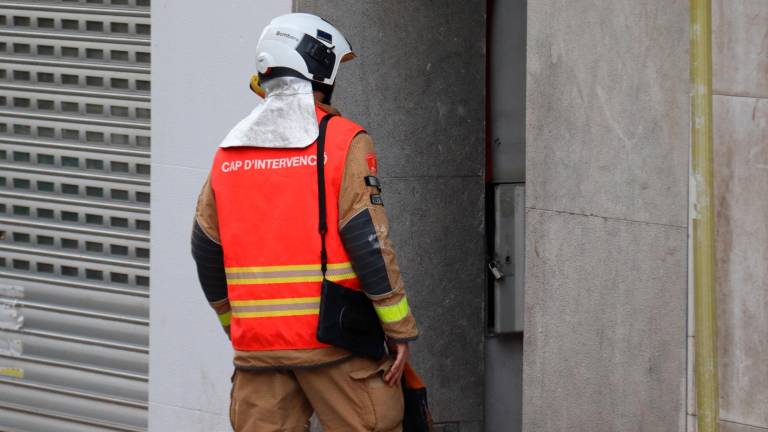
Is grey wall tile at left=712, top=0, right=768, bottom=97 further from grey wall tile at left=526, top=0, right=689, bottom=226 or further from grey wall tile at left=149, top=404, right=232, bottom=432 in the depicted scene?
grey wall tile at left=149, top=404, right=232, bottom=432

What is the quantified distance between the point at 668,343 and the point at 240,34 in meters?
2.86

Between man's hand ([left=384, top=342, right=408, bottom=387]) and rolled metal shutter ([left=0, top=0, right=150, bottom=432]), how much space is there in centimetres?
261

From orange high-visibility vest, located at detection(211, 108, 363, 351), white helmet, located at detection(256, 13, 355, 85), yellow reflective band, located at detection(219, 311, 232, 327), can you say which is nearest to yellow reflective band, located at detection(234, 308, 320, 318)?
orange high-visibility vest, located at detection(211, 108, 363, 351)

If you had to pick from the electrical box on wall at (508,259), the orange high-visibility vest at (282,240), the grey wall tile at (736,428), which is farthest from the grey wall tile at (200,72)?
the grey wall tile at (736,428)

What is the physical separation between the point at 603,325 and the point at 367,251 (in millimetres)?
977

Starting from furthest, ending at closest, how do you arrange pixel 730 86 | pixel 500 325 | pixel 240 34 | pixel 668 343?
pixel 500 325 < pixel 240 34 < pixel 668 343 < pixel 730 86

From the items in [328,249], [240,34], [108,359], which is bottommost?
[108,359]

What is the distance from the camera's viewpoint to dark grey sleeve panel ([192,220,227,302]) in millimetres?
5066

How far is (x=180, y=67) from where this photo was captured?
6.75 m

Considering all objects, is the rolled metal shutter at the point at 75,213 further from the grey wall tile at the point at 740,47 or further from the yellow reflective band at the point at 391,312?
the grey wall tile at the point at 740,47

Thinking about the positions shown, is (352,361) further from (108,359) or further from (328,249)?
(108,359)

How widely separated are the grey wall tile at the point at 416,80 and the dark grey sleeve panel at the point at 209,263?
1567mm

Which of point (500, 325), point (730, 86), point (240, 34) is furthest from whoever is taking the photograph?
point (500, 325)

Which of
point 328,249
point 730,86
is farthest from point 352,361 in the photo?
point 730,86
